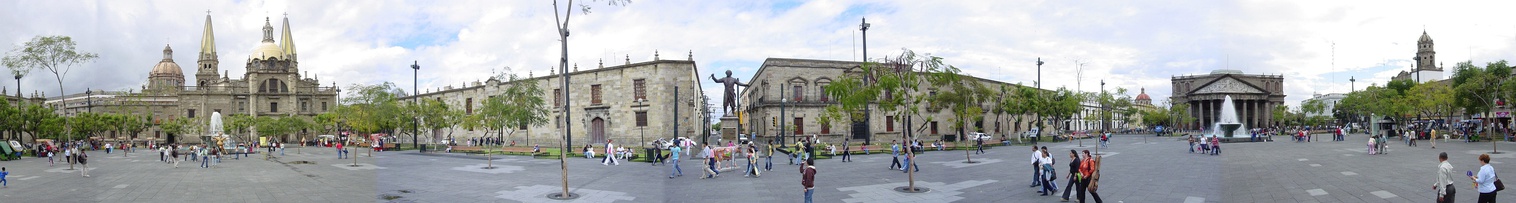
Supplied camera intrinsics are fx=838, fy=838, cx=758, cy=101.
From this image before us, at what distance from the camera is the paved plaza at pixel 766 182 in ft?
48.5

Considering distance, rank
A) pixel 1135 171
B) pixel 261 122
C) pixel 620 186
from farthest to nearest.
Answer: pixel 261 122 → pixel 1135 171 → pixel 620 186

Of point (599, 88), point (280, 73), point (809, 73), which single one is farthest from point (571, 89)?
point (280, 73)

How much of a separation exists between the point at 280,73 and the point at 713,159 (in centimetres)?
7735

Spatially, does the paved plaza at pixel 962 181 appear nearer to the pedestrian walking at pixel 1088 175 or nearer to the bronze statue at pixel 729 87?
the pedestrian walking at pixel 1088 175

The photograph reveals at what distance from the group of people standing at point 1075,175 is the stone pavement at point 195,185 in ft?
38.3

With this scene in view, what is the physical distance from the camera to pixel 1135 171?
19.9m

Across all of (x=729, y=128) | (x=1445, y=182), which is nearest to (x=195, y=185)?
(x=1445, y=182)

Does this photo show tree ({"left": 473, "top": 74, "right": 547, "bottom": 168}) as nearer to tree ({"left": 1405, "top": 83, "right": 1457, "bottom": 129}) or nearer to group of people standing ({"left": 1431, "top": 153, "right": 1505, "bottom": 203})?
group of people standing ({"left": 1431, "top": 153, "right": 1505, "bottom": 203})

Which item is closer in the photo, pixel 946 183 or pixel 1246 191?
pixel 1246 191

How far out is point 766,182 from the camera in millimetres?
17672

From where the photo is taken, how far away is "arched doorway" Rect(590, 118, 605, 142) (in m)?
46.1

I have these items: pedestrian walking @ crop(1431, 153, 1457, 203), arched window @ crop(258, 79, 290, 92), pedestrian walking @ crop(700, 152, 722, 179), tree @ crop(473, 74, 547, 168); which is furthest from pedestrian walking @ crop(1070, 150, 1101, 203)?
arched window @ crop(258, 79, 290, 92)

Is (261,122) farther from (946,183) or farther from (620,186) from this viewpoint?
(946,183)

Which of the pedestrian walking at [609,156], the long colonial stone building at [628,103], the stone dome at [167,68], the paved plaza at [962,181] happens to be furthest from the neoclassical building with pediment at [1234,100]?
the stone dome at [167,68]
